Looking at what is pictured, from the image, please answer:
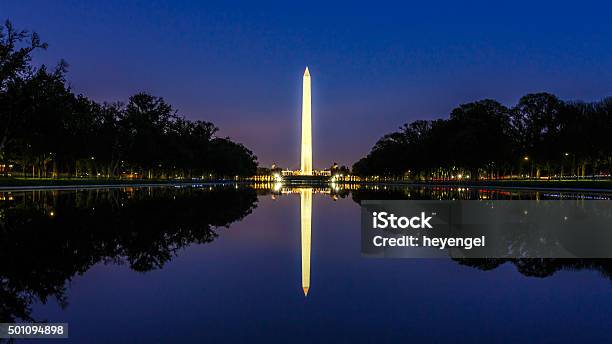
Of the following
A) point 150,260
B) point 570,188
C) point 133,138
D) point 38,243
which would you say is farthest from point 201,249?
point 133,138

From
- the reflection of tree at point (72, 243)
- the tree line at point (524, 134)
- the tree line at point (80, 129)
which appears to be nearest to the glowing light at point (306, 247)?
the reflection of tree at point (72, 243)

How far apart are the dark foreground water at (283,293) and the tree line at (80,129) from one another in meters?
33.4

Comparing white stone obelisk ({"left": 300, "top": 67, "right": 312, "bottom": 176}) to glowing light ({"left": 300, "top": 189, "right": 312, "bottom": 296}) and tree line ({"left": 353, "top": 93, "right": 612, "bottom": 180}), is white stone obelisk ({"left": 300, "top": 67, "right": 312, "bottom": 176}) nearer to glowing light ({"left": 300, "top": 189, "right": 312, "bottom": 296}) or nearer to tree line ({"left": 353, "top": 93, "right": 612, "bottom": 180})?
tree line ({"left": 353, "top": 93, "right": 612, "bottom": 180})

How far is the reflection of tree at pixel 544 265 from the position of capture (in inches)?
359

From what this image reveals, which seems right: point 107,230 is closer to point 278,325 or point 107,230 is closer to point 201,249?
point 201,249

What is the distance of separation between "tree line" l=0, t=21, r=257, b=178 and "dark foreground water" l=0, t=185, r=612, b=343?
110ft

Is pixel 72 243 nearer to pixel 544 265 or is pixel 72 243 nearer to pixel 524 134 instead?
pixel 544 265

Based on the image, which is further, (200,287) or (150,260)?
→ (150,260)

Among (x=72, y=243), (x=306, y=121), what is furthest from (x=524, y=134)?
(x=72, y=243)

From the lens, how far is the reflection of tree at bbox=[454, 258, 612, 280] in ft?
29.9

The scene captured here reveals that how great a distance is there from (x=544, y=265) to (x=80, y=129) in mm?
49674

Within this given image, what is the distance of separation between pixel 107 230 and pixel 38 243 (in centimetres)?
285

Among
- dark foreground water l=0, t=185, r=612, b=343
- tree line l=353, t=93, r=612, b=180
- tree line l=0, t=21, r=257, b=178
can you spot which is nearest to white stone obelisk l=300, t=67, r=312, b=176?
tree line l=0, t=21, r=257, b=178

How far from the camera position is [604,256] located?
431 inches
